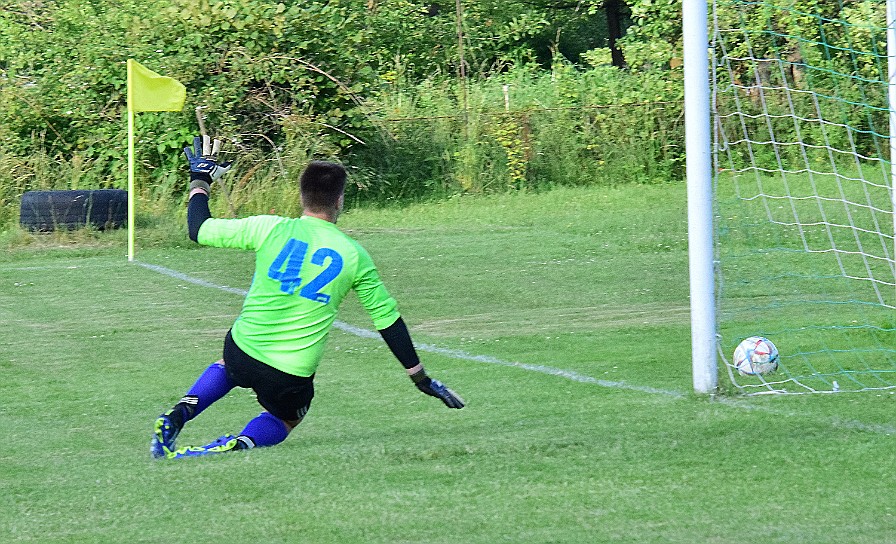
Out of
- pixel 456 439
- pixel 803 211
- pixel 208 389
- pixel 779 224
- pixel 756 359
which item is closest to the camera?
pixel 208 389

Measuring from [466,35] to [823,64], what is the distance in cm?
2359

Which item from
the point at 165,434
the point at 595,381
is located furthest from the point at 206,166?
the point at 595,381

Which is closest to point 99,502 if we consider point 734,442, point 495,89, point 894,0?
point 734,442

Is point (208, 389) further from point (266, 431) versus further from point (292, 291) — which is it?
point (292, 291)

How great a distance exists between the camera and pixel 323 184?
5836mm

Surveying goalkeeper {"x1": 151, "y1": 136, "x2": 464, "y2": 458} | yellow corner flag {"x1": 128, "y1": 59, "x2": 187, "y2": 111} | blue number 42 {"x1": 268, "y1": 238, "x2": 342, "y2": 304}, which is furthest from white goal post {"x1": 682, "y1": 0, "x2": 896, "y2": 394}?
yellow corner flag {"x1": 128, "y1": 59, "x2": 187, "y2": 111}

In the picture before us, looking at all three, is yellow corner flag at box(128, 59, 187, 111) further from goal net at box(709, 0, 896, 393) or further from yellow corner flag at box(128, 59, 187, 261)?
goal net at box(709, 0, 896, 393)

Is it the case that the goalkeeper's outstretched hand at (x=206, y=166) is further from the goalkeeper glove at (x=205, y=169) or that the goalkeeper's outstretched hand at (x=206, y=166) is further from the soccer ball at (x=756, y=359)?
the soccer ball at (x=756, y=359)

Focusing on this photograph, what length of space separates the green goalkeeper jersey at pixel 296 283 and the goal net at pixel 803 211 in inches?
96.0

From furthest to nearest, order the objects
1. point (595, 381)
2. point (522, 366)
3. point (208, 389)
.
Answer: point (522, 366), point (595, 381), point (208, 389)

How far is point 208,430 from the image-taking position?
265 inches

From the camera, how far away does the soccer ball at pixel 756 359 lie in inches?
301

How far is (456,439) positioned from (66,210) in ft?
40.9

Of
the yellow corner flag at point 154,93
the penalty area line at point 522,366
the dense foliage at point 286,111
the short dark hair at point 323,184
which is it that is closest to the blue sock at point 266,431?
the short dark hair at point 323,184
